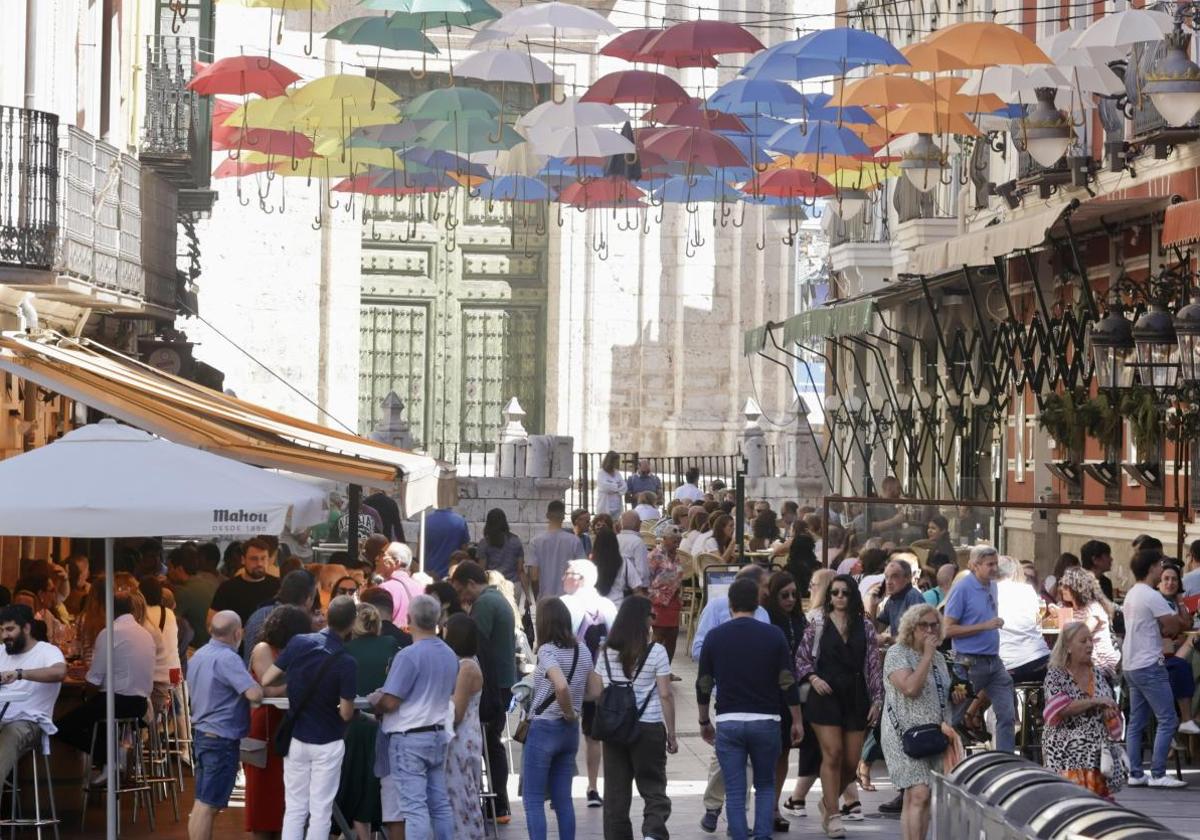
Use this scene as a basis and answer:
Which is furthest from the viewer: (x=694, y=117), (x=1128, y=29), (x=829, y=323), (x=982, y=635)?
(x=829, y=323)

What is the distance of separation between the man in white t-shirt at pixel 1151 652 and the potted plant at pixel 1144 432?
4242 mm

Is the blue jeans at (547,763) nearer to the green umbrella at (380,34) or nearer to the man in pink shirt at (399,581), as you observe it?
the man in pink shirt at (399,581)

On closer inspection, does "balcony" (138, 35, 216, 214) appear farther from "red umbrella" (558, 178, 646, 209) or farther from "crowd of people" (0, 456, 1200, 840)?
"crowd of people" (0, 456, 1200, 840)

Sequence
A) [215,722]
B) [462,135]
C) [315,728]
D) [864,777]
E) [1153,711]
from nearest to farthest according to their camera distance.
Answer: [315,728] < [215,722] < [864,777] < [1153,711] < [462,135]

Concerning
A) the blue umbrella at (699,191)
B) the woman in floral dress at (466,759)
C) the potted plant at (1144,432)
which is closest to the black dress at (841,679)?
the woman in floral dress at (466,759)

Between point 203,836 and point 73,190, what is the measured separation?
9.12 m

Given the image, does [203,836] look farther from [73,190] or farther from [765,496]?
[765,496]

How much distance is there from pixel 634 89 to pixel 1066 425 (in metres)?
5.25

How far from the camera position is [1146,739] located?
17.3m

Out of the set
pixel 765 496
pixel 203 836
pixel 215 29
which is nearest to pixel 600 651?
pixel 203 836

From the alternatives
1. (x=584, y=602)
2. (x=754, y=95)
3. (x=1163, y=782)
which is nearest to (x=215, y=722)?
(x=584, y=602)

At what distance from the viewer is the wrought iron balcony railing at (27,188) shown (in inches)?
727

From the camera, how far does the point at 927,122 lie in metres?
22.0

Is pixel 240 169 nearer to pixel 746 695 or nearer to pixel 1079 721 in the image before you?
pixel 746 695
